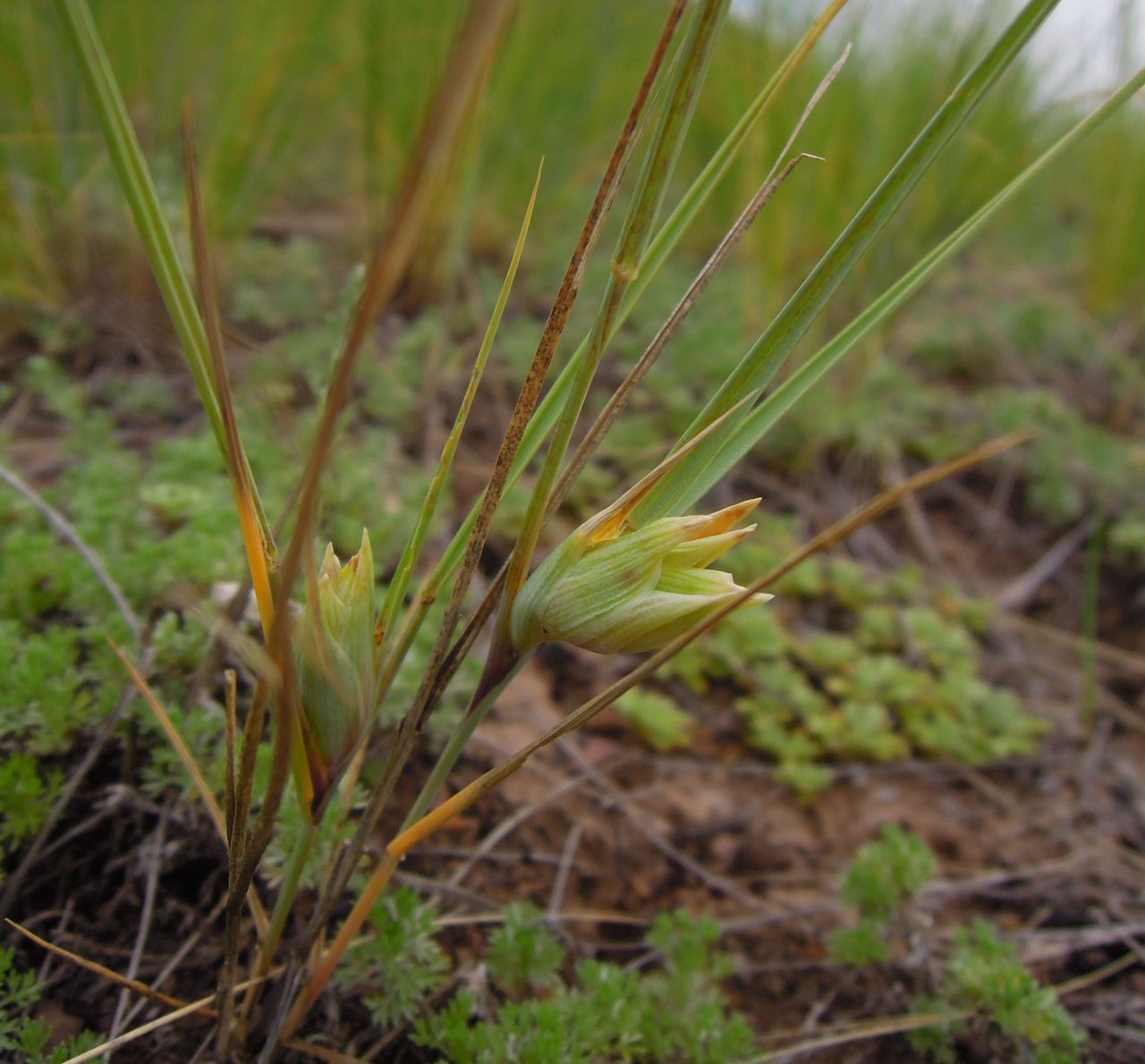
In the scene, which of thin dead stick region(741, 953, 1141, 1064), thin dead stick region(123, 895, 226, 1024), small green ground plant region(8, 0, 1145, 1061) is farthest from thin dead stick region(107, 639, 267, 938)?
thin dead stick region(741, 953, 1141, 1064)

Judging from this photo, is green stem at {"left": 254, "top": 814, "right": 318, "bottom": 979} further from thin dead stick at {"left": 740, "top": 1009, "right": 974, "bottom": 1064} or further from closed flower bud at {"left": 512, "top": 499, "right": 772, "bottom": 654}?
thin dead stick at {"left": 740, "top": 1009, "right": 974, "bottom": 1064}

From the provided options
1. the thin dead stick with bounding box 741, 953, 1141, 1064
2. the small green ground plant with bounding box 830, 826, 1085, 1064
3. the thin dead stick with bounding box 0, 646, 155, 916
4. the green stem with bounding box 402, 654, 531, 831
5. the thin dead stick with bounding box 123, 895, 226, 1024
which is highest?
the green stem with bounding box 402, 654, 531, 831

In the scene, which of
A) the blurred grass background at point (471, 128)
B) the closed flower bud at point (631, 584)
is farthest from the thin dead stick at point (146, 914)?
the blurred grass background at point (471, 128)

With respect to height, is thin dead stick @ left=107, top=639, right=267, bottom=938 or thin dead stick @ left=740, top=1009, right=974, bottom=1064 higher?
thin dead stick @ left=107, top=639, right=267, bottom=938

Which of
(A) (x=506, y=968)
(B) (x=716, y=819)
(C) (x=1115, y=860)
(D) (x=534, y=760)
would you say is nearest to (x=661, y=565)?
(A) (x=506, y=968)

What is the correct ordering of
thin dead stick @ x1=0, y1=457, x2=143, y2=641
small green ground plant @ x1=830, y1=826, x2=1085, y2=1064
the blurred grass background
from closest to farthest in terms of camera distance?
small green ground plant @ x1=830, y1=826, x2=1085, y2=1064
thin dead stick @ x1=0, y1=457, x2=143, y2=641
the blurred grass background

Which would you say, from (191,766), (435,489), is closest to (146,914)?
(191,766)

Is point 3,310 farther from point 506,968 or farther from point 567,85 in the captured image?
point 506,968
